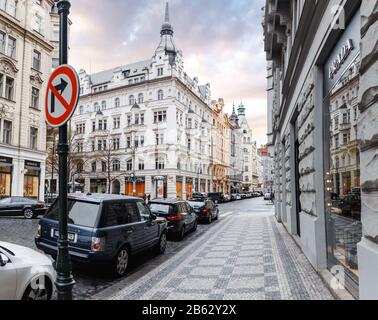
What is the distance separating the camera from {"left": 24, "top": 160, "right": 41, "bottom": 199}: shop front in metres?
28.2

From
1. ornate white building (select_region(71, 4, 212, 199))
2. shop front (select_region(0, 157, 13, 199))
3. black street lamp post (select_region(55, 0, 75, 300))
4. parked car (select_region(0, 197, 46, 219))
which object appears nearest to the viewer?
black street lamp post (select_region(55, 0, 75, 300))

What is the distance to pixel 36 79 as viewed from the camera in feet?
97.6

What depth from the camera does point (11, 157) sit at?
26.6 meters

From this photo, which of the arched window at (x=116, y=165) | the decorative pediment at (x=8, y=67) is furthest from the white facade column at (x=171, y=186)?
the decorative pediment at (x=8, y=67)

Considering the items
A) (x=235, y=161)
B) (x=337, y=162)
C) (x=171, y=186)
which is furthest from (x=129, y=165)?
(x=337, y=162)

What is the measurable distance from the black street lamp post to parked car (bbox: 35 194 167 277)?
8.48 feet

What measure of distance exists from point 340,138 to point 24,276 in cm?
563

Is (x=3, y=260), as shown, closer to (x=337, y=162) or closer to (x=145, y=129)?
(x=337, y=162)

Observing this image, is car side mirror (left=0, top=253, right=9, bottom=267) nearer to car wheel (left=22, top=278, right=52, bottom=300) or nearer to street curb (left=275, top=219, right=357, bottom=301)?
car wheel (left=22, top=278, right=52, bottom=300)

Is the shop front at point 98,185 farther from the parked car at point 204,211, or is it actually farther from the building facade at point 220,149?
the parked car at point 204,211

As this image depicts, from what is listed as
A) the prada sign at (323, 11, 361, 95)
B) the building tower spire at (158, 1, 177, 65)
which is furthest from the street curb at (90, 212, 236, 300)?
the building tower spire at (158, 1, 177, 65)
